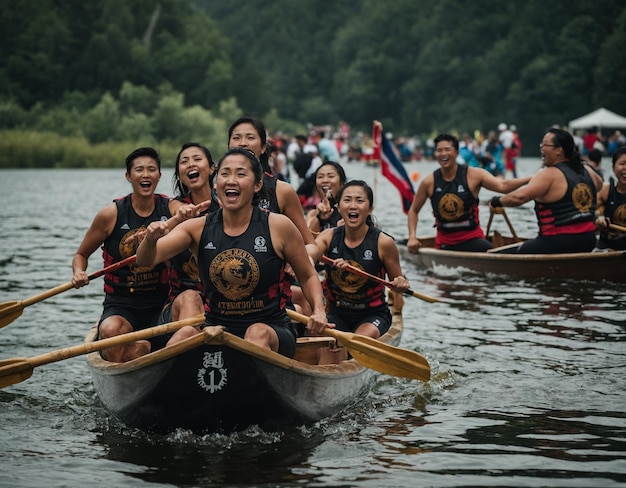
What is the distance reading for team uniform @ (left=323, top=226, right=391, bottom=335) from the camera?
30.6 ft

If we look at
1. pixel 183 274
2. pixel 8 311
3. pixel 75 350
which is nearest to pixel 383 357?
pixel 183 274

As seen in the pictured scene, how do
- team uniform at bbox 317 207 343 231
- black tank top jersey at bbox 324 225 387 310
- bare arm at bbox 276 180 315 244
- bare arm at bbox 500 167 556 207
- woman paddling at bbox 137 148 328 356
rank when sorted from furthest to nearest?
bare arm at bbox 500 167 556 207 < team uniform at bbox 317 207 343 231 < black tank top jersey at bbox 324 225 387 310 < bare arm at bbox 276 180 315 244 < woman paddling at bbox 137 148 328 356

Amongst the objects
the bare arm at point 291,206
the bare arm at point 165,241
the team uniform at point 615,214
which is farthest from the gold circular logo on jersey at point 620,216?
the bare arm at point 165,241

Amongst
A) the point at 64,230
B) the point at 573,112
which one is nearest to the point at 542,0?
the point at 573,112

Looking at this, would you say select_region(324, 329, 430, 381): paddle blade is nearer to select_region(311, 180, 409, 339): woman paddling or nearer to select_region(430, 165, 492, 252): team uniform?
select_region(311, 180, 409, 339): woman paddling

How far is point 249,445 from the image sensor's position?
736 cm

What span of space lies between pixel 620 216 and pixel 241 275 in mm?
8638

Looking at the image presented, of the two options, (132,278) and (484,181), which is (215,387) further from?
(484,181)

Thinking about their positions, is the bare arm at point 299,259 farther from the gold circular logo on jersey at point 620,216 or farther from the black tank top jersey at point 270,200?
the gold circular logo on jersey at point 620,216

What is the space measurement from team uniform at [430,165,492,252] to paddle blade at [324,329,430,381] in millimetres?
6753

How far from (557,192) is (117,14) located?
6787cm

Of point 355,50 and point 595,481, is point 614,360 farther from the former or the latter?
point 355,50

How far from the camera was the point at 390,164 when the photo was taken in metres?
17.6

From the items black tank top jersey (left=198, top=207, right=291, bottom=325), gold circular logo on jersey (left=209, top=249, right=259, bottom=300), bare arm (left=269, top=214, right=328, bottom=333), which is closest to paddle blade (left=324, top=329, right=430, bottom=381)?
bare arm (left=269, top=214, right=328, bottom=333)
